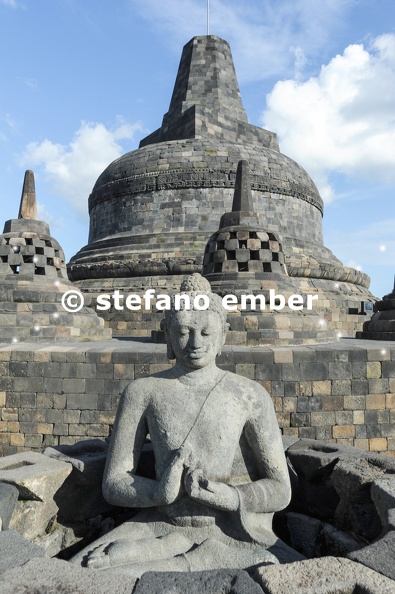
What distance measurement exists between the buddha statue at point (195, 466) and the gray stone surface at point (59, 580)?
0.98ft

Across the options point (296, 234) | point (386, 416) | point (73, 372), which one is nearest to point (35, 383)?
point (73, 372)

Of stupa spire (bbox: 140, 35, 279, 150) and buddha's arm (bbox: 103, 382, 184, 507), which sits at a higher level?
stupa spire (bbox: 140, 35, 279, 150)

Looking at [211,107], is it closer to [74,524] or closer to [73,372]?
[73,372]

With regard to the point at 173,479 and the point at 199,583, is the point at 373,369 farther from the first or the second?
the point at 199,583

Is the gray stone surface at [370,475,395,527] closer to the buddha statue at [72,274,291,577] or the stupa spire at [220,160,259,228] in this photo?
the buddha statue at [72,274,291,577]

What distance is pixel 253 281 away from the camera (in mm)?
9219

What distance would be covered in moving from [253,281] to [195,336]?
6.92 m

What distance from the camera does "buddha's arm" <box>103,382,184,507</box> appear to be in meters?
2.19

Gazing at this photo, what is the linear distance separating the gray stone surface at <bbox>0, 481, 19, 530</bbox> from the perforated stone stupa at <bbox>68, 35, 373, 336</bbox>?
9163 millimetres

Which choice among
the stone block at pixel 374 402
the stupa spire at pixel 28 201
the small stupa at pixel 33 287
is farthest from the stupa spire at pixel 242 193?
the stone block at pixel 374 402

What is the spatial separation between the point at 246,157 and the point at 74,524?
14057 millimetres

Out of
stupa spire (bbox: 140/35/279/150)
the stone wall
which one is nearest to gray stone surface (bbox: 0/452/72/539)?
the stone wall

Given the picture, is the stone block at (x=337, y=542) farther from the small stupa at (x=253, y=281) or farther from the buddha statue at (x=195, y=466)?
the small stupa at (x=253, y=281)

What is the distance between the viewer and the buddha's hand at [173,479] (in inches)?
85.4
